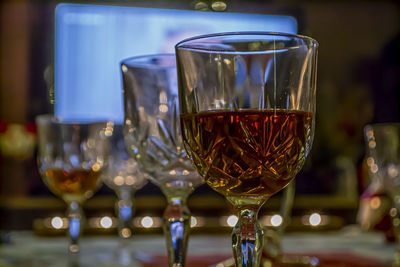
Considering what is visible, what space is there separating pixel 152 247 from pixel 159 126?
40 cm

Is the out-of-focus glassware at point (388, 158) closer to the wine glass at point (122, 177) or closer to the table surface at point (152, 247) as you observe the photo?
the table surface at point (152, 247)

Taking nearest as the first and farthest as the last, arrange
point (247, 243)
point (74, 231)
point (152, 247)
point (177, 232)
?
point (247, 243) → point (177, 232) → point (74, 231) → point (152, 247)

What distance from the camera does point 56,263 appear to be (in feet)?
2.26

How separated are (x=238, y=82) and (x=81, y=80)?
10.2 ft

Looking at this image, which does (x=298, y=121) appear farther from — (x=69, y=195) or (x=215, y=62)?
(x=69, y=195)

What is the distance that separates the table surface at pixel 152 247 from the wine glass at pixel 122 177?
0.03 meters

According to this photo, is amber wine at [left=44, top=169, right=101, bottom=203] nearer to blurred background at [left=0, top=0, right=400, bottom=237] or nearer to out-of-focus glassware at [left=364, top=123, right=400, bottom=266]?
out-of-focus glassware at [left=364, top=123, right=400, bottom=266]

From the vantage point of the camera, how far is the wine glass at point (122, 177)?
886 millimetres

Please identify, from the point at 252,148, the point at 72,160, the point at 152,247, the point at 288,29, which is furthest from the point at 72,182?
the point at 288,29

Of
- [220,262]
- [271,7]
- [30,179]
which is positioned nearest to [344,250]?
[220,262]

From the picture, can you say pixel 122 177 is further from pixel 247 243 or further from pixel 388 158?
pixel 247 243

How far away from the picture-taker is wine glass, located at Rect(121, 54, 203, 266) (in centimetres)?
50

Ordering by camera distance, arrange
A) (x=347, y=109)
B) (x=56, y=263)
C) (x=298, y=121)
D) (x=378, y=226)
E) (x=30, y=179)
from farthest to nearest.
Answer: (x=347, y=109) → (x=30, y=179) → (x=378, y=226) → (x=56, y=263) → (x=298, y=121)

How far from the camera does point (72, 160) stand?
2.43ft
